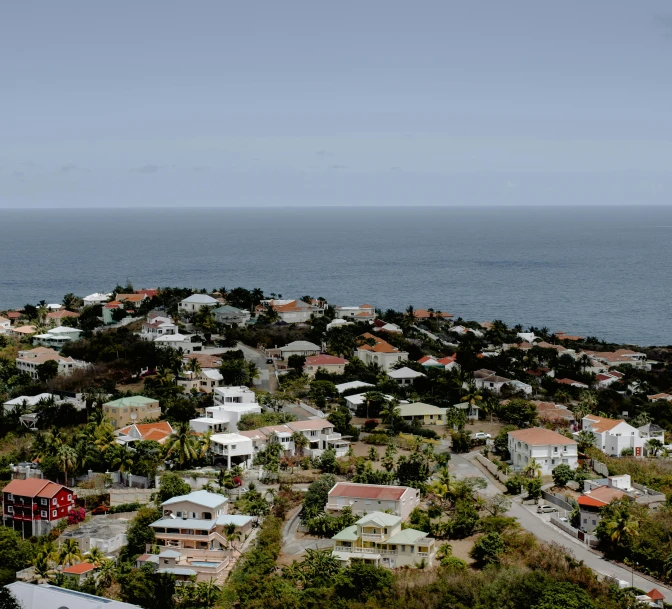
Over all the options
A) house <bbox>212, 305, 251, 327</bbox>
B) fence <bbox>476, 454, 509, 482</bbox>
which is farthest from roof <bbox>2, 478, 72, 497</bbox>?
house <bbox>212, 305, 251, 327</bbox>

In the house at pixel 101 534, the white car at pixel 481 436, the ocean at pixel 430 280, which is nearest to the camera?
the house at pixel 101 534

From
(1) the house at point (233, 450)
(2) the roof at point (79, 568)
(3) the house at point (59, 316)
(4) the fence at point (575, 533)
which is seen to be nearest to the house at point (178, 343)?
(3) the house at point (59, 316)

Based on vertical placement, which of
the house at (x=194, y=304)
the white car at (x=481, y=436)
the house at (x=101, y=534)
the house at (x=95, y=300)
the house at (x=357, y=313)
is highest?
the house at (x=194, y=304)

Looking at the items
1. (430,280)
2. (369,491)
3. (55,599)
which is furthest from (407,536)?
(430,280)

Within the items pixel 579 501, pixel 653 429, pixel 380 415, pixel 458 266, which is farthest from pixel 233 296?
pixel 458 266

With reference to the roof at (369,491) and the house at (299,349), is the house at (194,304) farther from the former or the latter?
the roof at (369,491)

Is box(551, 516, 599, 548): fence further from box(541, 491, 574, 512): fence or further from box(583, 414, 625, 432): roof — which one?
box(583, 414, 625, 432): roof
